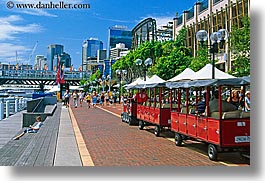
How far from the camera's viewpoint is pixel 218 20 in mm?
28609

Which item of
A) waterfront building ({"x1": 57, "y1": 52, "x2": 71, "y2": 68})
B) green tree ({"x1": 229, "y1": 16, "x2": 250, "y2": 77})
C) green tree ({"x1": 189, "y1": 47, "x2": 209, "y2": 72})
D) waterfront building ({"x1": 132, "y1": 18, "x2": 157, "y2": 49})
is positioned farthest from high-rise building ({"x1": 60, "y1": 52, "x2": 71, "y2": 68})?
green tree ({"x1": 189, "y1": 47, "x2": 209, "y2": 72})

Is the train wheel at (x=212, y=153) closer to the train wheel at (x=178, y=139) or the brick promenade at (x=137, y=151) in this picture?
the brick promenade at (x=137, y=151)

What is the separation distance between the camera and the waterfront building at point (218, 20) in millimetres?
24906

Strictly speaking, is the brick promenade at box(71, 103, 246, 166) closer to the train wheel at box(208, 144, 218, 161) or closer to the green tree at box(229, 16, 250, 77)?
the train wheel at box(208, 144, 218, 161)

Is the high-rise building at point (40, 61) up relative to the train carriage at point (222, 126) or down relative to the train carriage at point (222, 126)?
up

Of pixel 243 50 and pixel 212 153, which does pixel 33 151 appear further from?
pixel 243 50

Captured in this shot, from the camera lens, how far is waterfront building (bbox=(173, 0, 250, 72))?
24.9 metres

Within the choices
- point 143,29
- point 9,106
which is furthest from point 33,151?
point 9,106

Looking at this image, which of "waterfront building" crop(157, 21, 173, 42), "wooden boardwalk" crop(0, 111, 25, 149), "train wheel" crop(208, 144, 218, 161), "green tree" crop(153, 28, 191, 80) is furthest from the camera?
"green tree" crop(153, 28, 191, 80)

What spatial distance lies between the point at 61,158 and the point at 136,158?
162cm

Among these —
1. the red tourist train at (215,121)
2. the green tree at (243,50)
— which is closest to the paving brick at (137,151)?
the red tourist train at (215,121)

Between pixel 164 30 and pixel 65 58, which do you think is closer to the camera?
pixel 65 58

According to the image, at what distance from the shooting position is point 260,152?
7.61m

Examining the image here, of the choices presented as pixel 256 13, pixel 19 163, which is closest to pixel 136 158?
pixel 19 163
